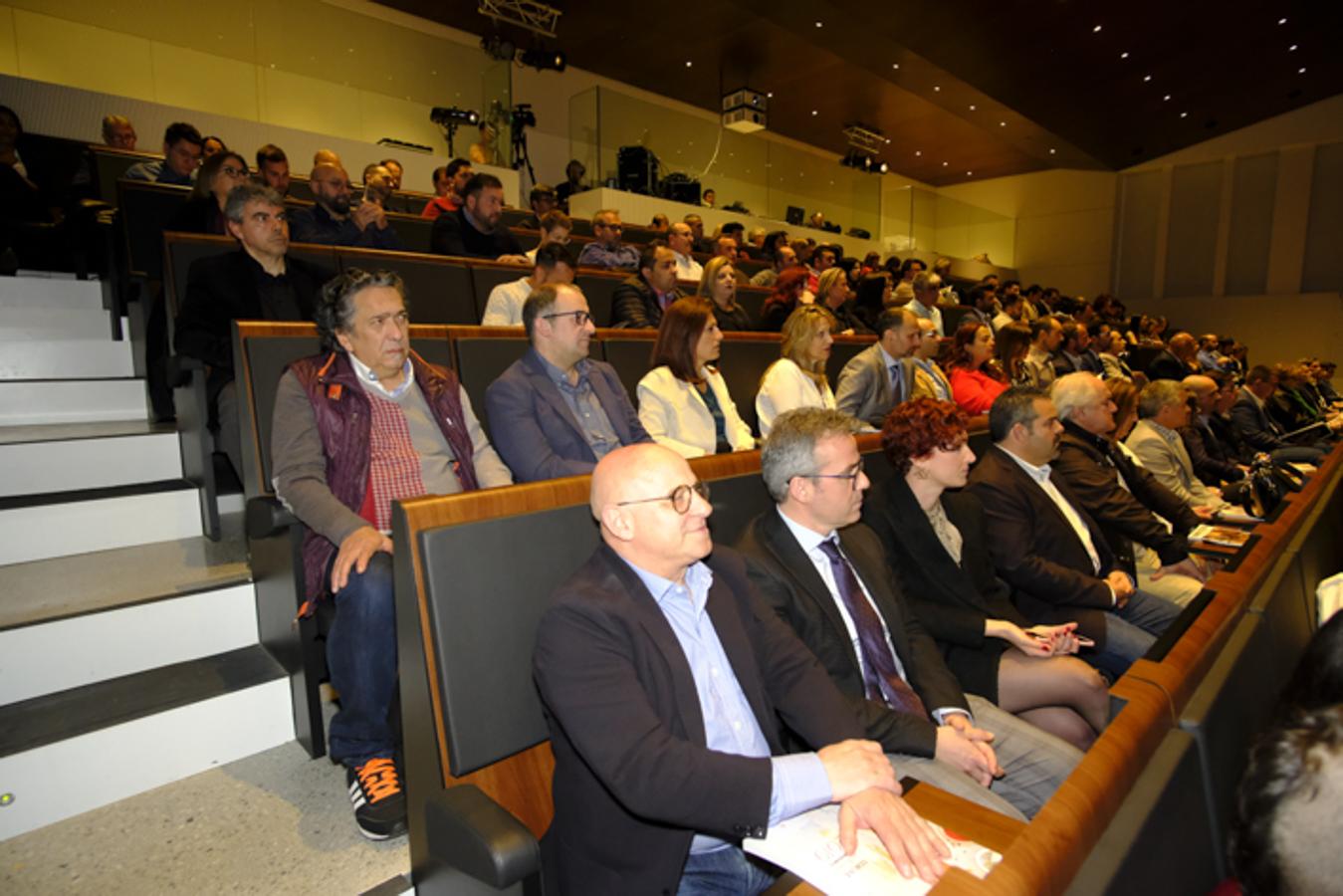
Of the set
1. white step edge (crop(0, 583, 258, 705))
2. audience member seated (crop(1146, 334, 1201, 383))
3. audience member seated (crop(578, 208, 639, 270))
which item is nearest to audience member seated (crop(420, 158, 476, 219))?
audience member seated (crop(578, 208, 639, 270))

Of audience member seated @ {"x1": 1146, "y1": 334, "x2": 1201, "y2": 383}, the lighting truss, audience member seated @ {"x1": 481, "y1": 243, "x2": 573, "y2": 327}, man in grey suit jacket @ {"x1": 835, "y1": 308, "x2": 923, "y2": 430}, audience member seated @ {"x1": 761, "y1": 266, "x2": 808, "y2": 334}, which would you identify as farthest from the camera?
the lighting truss

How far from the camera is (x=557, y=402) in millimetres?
1937

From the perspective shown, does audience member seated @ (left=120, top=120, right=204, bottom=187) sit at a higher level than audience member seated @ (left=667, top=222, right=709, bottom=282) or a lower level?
higher

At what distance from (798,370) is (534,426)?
1248 mm

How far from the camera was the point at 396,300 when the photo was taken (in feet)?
5.48

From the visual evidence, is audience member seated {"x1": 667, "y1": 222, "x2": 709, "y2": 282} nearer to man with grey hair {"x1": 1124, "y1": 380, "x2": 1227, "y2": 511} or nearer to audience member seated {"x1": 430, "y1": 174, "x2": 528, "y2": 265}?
audience member seated {"x1": 430, "y1": 174, "x2": 528, "y2": 265}

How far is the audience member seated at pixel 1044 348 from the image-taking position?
4.56 meters

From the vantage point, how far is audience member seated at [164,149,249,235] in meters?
2.76

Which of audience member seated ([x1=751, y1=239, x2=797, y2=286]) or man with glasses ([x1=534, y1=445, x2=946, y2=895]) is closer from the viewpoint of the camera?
man with glasses ([x1=534, y1=445, x2=946, y2=895])

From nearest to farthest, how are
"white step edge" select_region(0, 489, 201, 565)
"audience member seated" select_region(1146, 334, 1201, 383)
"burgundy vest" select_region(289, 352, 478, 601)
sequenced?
"burgundy vest" select_region(289, 352, 478, 601)
"white step edge" select_region(0, 489, 201, 565)
"audience member seated" select_region(1146, 334, 1201, 383)

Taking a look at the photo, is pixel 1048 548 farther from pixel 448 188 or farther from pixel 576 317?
pixel 448 188

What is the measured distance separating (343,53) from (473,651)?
7.24 metres

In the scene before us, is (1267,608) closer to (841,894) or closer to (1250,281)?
(841,894)

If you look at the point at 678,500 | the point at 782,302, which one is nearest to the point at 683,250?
the point at 782,302
